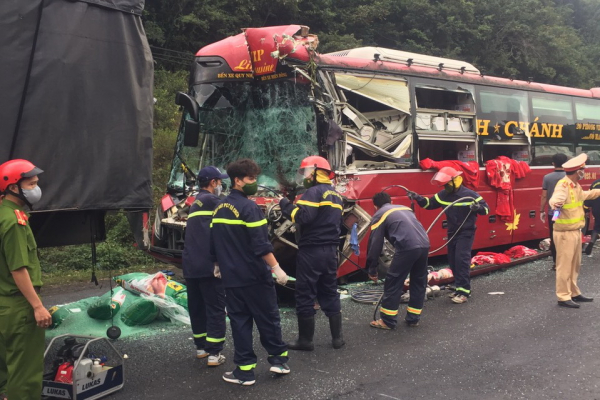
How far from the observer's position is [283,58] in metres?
6.98

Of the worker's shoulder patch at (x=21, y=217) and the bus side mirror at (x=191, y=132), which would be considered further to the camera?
the bus side mirror at (x=191, y=132)

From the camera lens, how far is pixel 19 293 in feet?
12.3

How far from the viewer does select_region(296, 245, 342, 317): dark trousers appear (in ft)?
17.6

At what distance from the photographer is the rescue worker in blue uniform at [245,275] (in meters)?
4.52

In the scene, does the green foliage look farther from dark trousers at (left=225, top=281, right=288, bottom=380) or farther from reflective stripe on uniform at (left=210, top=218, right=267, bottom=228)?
dark trousers at (left=225, top=281, right=288, bottom=380)

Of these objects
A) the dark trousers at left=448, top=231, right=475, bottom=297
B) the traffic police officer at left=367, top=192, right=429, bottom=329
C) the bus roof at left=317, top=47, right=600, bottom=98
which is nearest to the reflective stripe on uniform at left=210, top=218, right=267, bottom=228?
the traffic police officer at left=367, top=192, right=429, bottom=329

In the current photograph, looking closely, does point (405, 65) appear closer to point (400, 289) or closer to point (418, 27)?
point (400, 289)

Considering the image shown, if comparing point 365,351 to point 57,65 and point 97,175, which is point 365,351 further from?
point 57,65

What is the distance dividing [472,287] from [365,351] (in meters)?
3.30

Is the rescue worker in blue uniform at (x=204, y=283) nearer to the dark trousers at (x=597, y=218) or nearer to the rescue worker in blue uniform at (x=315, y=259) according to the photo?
the rescue worker in blue uniform at (x=315, y=259)

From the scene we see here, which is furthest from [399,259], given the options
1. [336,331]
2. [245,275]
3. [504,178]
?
[504,178]

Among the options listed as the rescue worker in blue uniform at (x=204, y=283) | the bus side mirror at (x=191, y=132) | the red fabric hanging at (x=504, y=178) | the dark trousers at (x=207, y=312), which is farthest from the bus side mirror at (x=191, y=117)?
the red fabric hanging at (x=504, y=178)

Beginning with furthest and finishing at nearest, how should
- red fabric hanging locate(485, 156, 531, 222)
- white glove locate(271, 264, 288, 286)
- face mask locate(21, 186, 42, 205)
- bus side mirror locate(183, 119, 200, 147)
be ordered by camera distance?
red fabric hanging locate(485, 156, 531, 222) → bus side mirror locate(183, 119, 200, 147) → white glove locate(271, 264, 288, 286) → face mask locate(21, 186, 42, 205)

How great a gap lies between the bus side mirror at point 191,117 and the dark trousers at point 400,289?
3.10 m
